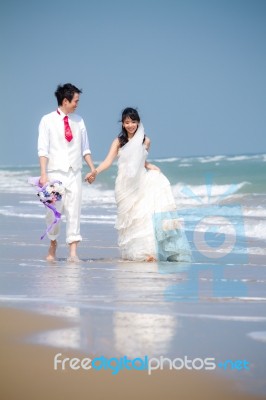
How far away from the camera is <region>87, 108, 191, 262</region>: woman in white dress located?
312 inches

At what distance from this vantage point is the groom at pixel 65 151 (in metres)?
7.81

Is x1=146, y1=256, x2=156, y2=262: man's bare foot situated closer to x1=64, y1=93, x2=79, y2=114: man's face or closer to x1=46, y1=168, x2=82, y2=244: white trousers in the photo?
x1=46, y1=168, x2=82, y2=244: white trousers

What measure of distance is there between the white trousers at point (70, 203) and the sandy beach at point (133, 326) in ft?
1.07

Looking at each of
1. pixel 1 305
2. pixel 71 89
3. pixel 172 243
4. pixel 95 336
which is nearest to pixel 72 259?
pixel 172 243

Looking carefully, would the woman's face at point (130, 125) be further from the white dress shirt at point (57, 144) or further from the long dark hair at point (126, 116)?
Answer: the white dress shirt at point (57, 144)

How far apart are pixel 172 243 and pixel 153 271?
0.91 metres

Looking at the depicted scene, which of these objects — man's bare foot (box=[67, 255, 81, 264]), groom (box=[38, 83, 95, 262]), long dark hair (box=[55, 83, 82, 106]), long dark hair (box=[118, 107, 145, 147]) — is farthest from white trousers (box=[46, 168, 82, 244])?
long dark hair (box=[55, 83, 82, 106])

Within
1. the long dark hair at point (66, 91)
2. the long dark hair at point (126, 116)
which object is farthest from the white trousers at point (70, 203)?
the long dark hair at point (66, 91)

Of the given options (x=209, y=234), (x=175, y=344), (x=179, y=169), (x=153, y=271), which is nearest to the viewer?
(x=175, y=344)

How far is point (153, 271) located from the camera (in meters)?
7.07

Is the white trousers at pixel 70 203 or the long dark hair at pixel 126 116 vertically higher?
the long dark hair at pixel 126 116

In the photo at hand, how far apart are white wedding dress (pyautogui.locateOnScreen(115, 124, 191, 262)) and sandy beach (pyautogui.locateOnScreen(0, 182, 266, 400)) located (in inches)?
13.1

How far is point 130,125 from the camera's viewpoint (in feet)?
26.2

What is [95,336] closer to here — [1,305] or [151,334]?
[151,334]
